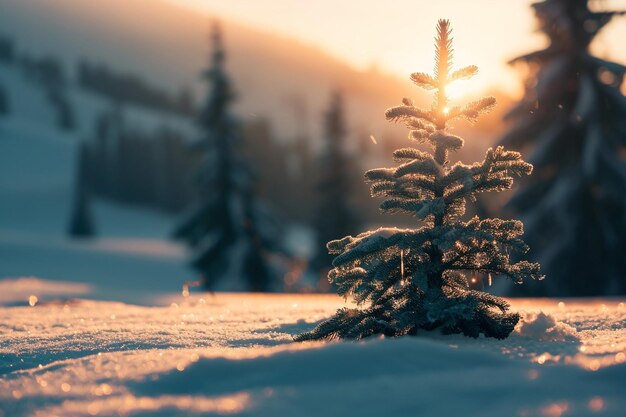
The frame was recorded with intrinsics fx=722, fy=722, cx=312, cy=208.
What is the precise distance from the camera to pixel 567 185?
51.8ft

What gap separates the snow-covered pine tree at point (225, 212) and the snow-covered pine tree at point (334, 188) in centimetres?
980

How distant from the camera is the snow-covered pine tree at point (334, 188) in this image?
3812 centimetres

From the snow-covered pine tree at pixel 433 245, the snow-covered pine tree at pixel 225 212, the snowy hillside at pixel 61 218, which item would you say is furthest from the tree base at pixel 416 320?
the snow-covered pine tree at pixel 225 212

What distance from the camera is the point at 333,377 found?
3.79 metres

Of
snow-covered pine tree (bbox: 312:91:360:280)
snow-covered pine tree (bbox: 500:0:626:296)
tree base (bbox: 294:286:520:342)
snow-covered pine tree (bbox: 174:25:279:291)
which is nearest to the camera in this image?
tree base (bbox: 294:286:520:342)

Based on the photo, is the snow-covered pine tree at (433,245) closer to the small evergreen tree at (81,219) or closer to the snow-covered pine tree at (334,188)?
the snow-covered pine tree at (334,188)

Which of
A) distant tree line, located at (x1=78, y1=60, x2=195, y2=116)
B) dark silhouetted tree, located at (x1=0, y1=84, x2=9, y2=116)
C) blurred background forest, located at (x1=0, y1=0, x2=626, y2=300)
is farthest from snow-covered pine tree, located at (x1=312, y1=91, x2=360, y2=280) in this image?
Result: distant tree line, located at (x1=78, y1=60, x2=195, y2=116)

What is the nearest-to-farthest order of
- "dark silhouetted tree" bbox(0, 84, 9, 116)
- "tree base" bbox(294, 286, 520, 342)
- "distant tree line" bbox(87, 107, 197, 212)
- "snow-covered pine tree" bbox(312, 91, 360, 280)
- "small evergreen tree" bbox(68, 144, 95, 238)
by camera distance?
1. "tree base" bbox(294, 286, 520, 342)
2. "snow-covered pine tree" bbox(312, 91, 360, 280)
3. "small evergreen tree" bbox(68, 144, 95, 238)
4. "distant tree line" bbox(87, 107, 197, 212)
5. "dark silhouetted tree" bbox(0, 84, 9, 116)

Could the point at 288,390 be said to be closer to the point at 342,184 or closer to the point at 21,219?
the point at 342,184

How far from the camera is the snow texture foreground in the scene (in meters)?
3.35

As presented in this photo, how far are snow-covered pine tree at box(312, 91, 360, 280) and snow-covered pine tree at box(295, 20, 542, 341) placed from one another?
3248cm

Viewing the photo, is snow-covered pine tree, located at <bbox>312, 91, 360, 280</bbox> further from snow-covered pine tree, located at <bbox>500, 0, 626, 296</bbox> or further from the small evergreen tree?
snow-covered pine tree, located at <bbox>500, 0, 626, 296</bbox>

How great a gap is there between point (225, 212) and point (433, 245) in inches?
919

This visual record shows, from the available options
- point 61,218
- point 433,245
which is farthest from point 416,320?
point 61,218
